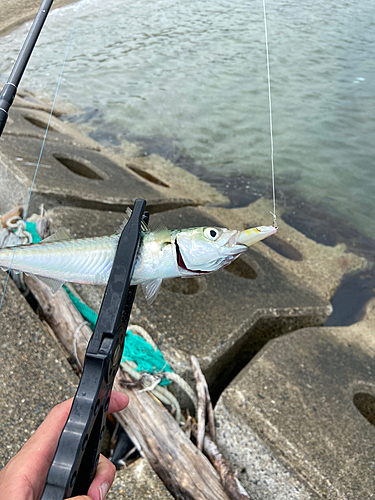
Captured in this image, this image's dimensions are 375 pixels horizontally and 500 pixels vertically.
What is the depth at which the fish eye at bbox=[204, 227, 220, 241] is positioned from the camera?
2.65 ft

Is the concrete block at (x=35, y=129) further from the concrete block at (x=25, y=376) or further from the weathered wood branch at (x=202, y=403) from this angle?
the weathered wood branch at (x=202, y=403)

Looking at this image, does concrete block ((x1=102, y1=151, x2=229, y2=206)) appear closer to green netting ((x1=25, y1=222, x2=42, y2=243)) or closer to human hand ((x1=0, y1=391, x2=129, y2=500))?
green netting ((x1=25, y1=222, x2=42, y2=243))

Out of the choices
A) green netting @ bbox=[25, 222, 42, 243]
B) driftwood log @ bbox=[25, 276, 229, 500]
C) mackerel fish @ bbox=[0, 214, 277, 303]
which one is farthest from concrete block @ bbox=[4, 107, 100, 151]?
mackerel fish @ bbox=[0, 214, 277, 303]

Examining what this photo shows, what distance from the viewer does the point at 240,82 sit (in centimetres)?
945

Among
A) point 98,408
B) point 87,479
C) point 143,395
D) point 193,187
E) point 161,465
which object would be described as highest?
point 98,408

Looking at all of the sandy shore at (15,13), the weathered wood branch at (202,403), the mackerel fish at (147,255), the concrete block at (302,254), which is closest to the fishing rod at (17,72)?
the mackerel fish at (147,255)

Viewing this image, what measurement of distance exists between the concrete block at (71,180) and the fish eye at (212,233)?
2787mm

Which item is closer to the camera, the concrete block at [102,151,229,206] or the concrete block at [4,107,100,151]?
the concrete block at [4,107,100,151]

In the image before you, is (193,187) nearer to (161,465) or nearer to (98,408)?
(161,465)

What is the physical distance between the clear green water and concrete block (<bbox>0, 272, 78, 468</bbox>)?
4.51m

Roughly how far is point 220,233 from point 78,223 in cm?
227

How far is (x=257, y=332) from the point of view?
2.62 metres

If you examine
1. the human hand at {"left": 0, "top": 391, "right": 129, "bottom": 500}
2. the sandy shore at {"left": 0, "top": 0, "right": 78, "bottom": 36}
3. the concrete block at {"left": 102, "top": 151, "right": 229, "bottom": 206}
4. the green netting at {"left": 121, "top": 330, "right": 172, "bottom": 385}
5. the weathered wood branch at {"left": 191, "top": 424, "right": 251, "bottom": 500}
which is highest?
the sandy shore at {"left": 0, "top": 0, "right": 78, "bottom": 36}

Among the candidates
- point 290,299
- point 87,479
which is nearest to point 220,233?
point 87,479
